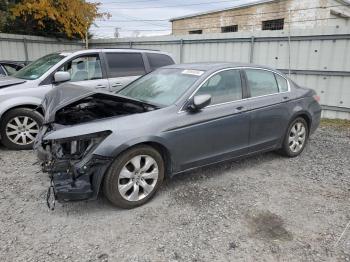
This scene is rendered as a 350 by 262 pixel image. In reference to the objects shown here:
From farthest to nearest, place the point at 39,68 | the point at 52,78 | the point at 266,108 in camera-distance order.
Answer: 1. the point at 39,68
2. the point at 52,78
3. the point at 266,108

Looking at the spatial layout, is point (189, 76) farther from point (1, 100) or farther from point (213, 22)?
point (213, 22)

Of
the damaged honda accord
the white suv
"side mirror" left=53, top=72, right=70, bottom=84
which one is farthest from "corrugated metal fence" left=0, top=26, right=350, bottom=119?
"side mirror" left=53, top=72, right=70, bottom=84

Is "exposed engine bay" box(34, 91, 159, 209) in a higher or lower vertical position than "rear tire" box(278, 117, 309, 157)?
higher

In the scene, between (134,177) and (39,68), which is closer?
(134,177)

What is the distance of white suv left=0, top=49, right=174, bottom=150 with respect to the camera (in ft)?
17.8

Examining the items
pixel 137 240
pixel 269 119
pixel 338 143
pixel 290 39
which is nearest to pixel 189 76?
pixel 269 119

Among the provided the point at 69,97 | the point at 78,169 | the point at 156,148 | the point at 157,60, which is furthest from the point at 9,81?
the point at 156,148

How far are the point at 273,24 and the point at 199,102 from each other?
51.9 ft

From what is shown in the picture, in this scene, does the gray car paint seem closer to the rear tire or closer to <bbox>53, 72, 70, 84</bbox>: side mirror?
the rear tire

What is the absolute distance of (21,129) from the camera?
5.54 metres

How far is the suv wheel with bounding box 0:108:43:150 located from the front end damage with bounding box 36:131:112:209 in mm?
2400

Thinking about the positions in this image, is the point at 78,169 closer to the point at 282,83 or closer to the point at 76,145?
the point at 76,145

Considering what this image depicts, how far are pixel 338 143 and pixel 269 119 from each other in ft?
7.58

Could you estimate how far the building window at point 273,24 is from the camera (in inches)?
682
